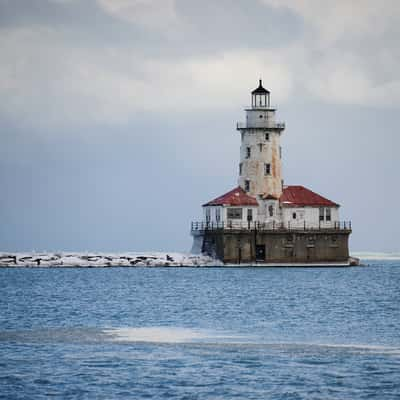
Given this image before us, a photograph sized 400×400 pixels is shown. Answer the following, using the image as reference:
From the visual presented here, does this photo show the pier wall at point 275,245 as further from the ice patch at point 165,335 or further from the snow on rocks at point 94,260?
the ice patch at point 165,335

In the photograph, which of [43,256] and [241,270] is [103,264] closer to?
[43,256]

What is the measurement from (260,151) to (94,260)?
1736 centimetres

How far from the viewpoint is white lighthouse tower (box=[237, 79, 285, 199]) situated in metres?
87.0

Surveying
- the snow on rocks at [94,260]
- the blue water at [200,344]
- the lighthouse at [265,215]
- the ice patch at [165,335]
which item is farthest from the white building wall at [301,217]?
the ice patch at [165,335]

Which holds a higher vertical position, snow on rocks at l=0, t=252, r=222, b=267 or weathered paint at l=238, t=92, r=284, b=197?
weathered paint at l=238, t=92, r=284, b=197

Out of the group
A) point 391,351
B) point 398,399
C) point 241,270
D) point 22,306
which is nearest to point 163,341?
point 391,351

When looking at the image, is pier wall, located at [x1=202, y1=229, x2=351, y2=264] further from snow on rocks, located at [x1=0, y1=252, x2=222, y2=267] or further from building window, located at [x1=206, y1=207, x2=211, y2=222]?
snow on rocks, located at [x1=0, y1=252, x2=222, y2=267]

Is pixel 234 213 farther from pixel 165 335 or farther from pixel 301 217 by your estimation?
pixel 165 335

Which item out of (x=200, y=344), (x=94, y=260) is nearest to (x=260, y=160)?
(x=94, y=260)

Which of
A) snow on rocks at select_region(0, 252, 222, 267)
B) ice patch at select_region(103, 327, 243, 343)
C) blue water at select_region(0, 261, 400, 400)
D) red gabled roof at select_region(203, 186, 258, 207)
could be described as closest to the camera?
blue water at select_region(0, 261, 400, 400)

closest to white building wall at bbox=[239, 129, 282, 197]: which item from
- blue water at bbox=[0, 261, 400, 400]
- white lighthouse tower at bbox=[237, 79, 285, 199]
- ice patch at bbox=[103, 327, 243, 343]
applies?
white lighthouse tower at bbox=[237, 79, 285, 199]

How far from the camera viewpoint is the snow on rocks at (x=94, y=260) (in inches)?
3701

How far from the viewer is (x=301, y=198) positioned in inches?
3484

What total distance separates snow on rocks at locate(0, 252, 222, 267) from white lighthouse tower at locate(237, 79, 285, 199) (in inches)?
339
